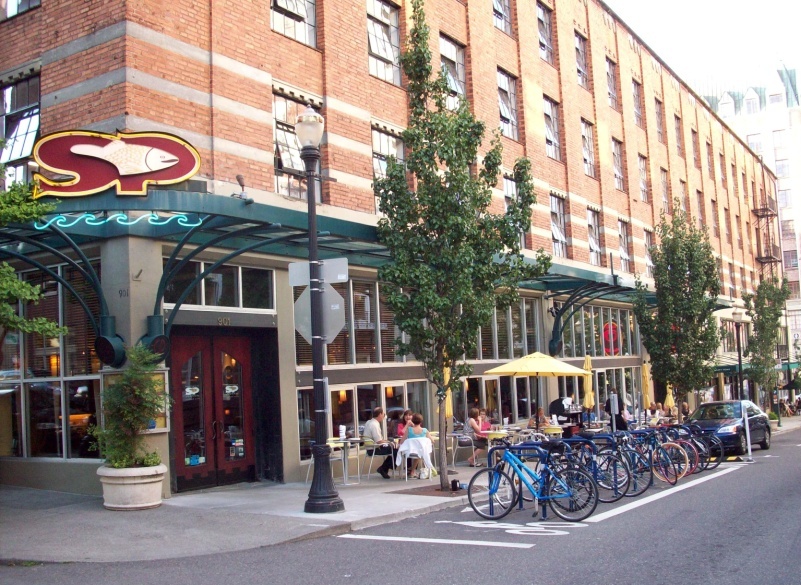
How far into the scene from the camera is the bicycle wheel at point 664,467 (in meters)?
14.4

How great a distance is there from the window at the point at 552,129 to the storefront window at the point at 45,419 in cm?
1708

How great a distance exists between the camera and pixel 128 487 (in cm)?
1186

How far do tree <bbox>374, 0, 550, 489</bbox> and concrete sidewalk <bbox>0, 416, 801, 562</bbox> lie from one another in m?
1.93

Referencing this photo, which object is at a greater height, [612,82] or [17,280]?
[612,82]

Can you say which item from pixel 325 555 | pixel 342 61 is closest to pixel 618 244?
pixel 342 61

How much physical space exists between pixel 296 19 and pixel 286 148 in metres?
2.89

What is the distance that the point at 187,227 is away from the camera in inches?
498

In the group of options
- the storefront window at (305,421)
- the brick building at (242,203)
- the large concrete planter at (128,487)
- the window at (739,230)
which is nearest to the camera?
the large concrete planter at (128,487)

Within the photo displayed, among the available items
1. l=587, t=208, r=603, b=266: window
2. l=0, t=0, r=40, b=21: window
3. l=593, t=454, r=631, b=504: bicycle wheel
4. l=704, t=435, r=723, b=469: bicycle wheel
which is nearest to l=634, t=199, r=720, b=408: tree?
l=587, t=208, r=603, b=266: window

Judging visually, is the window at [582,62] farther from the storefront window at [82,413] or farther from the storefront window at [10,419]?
the storefront window at [10,419]

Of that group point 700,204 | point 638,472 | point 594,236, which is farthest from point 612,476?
point 700,204

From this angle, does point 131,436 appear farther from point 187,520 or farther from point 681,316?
point 681,316

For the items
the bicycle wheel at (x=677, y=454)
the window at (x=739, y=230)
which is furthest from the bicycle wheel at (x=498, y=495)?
the window at (x=739, y=230)

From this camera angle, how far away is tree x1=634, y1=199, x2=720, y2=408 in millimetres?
24938
